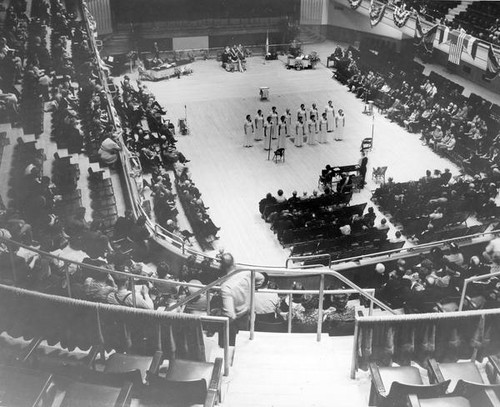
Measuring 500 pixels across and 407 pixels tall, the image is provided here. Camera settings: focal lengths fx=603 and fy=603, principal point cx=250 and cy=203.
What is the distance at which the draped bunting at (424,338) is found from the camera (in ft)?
20.7

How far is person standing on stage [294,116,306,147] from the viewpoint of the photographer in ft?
70.3

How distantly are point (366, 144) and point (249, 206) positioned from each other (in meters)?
5.98

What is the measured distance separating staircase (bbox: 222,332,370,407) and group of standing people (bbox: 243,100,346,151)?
46.9ft

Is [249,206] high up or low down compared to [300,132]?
down

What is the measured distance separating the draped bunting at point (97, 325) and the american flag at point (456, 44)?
66.9 ft

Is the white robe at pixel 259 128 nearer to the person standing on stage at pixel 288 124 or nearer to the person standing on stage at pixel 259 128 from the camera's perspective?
the person standing on stage at pixel 259 128

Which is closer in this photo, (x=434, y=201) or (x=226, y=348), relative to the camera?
(x=226, y=348)

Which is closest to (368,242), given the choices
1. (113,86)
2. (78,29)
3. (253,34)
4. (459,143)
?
(459,143)

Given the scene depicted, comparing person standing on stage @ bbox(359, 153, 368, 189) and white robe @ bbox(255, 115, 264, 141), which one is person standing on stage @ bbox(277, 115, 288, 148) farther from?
person standing on stage @ bbox(359, 153, 368, 189)

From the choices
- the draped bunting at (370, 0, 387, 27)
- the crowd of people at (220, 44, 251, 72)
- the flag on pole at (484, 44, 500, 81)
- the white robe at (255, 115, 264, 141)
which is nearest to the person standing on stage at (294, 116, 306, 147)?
the white robe at (255, 115, 264, 141)

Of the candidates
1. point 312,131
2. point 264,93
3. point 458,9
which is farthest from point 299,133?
point 458,9

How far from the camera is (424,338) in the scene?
6.40 meters

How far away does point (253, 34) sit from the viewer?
3578cm

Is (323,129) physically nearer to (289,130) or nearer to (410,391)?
(289,130)
